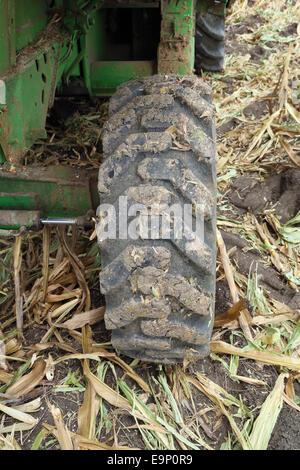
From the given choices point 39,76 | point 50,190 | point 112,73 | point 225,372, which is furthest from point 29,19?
point 225,372

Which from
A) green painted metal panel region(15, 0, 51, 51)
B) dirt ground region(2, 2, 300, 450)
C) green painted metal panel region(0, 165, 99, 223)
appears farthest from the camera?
green painted metal panel region(0, 165, 99, 223)

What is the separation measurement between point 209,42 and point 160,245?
385 cm

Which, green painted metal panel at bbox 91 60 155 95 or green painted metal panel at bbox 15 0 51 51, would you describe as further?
green painted metal panel at bbox 91 60 155 95

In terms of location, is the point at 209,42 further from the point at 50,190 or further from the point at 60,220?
the point at 60,220

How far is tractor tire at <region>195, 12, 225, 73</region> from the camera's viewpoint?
4.85 m

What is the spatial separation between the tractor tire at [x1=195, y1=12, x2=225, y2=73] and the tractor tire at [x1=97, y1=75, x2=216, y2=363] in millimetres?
3190

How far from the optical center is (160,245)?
1.82m

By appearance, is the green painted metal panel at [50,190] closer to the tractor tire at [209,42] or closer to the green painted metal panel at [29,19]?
the green painted metal panel at [29,19]

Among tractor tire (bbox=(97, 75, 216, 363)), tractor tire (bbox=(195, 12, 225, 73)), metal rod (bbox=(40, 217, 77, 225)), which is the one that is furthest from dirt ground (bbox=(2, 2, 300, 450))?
tractor tire (bbox=(195, 12, 225, 73))

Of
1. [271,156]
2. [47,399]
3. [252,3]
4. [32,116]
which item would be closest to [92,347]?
[47,399]

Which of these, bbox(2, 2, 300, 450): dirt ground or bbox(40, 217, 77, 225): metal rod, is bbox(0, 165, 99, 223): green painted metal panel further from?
bbox(2, 2, 300, 450): dirt ground

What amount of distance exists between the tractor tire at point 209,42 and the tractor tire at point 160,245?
3190 millimetres

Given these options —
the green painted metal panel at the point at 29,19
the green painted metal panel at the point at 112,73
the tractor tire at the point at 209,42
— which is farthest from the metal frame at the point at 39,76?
the tractor tire at the point at 209,42

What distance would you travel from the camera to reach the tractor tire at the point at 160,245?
182 centimetres
